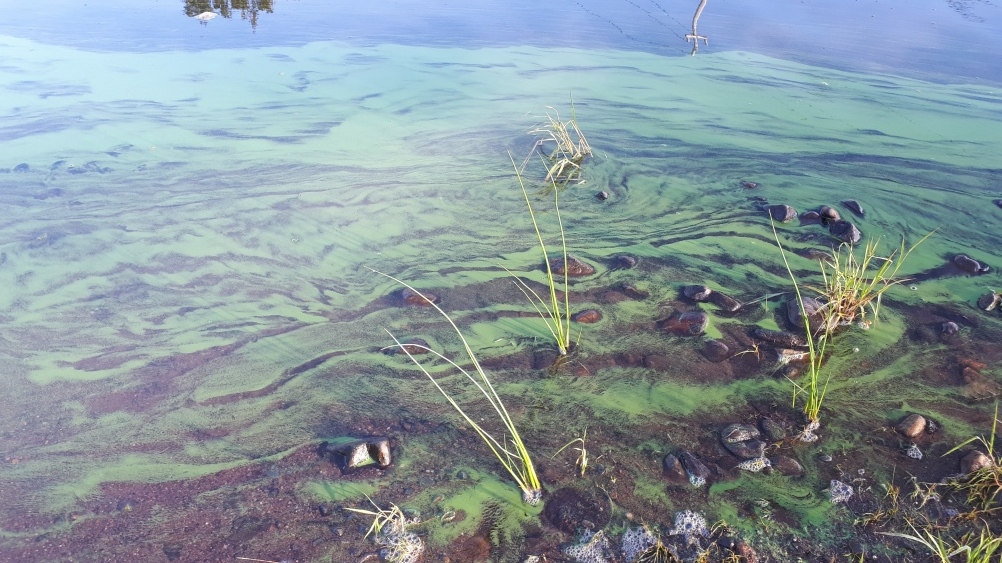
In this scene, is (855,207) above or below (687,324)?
above

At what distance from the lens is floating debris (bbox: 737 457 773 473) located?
158cm

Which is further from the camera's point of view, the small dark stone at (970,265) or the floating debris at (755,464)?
the small dark stone at (970,265)

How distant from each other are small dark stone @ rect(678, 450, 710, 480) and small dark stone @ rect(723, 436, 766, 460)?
0.34 ft

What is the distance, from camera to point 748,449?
5.34 ft

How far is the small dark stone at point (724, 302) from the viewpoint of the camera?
7.19 ft

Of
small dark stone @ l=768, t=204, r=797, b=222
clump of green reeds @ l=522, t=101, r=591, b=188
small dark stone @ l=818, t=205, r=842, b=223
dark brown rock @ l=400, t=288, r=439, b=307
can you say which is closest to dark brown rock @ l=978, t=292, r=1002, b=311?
small dark stone @ l=818, t=205, r=842, b=223

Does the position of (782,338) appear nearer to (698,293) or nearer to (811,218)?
(698,293)

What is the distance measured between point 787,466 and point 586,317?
2.54 ft

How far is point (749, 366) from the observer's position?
6.40ft

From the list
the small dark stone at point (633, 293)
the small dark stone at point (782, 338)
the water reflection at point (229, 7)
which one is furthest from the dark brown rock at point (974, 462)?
the water reflection at point (229, 7)

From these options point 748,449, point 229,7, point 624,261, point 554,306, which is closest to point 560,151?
point 624,261

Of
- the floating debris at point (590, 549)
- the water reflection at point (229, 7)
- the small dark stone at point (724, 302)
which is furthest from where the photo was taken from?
the water reflection at point (229, 7)

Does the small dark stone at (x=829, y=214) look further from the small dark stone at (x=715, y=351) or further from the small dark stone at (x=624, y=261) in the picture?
the small dark stone at (x=715, y=351)

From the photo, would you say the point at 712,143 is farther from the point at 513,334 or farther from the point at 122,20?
the point at 122,20
